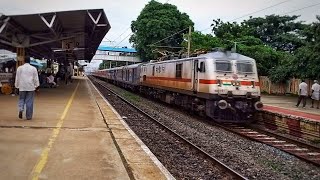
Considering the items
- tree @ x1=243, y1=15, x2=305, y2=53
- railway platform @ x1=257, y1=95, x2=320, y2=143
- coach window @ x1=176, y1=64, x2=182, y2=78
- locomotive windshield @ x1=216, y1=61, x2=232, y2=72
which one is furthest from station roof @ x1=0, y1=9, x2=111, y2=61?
tree @ x1=243, y1=15, x2=305, y2=53

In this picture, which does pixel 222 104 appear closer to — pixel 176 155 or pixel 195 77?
pixel 195 77

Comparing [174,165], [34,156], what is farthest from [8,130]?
[174,165]

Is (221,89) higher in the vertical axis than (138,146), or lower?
higher

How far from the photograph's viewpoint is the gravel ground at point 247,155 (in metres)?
8.95

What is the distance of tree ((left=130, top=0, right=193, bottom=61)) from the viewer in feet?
209

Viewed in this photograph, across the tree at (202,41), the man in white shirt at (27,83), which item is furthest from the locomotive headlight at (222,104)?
the tree at (202,41)

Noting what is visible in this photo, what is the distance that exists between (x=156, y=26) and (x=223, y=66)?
47542mm

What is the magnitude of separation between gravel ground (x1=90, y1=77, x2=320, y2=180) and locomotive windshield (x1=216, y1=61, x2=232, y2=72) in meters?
2.25

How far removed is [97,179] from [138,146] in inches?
121

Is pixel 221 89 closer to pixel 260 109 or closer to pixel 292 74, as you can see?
pixel 260 109

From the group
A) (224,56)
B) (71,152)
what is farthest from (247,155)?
(224,56)

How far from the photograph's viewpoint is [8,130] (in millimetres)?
10125

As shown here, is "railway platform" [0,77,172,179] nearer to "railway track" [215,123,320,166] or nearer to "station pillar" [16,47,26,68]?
"railway track" [215,123,320,166]

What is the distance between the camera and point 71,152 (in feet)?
26.5
